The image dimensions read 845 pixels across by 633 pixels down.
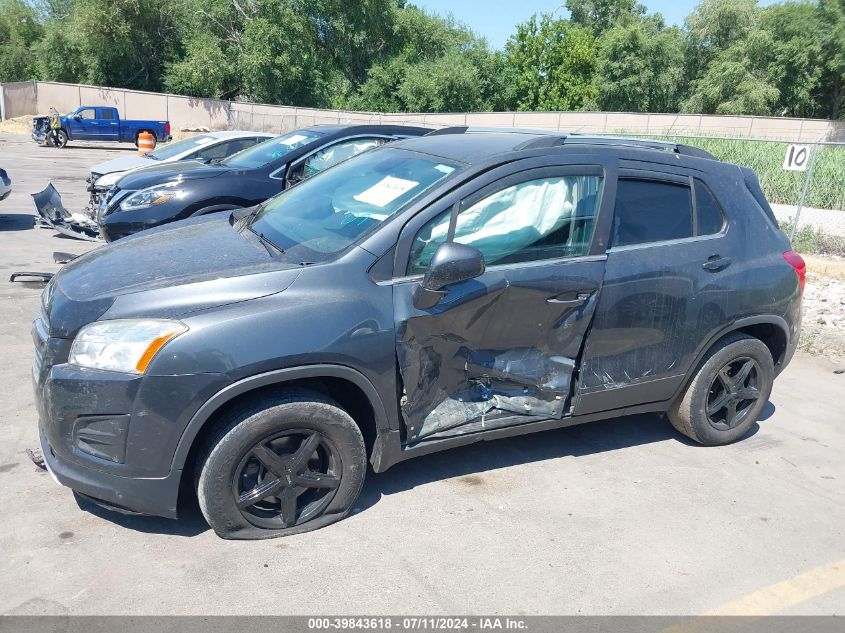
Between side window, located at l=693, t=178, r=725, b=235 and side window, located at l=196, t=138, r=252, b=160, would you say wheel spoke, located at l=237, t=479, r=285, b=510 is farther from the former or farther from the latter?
side window, located at l=196, t=138, r=252, b=160

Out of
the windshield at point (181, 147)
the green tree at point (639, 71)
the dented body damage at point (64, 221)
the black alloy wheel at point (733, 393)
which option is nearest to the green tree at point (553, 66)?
the green tree at point (639, 71)

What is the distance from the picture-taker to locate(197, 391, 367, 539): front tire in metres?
3.34

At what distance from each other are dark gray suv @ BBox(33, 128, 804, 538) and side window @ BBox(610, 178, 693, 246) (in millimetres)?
14

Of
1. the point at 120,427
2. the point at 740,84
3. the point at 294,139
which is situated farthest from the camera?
the point at 740,84

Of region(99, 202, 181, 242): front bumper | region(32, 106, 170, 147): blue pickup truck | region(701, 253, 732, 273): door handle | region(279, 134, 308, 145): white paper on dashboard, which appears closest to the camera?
region(701, 253, 732, 273): door handle

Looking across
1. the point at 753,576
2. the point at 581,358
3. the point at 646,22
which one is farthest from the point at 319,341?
the point at 646,22

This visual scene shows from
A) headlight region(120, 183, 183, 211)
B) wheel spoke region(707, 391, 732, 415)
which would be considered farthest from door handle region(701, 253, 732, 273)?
headlight region(120, 183, 183, 211)

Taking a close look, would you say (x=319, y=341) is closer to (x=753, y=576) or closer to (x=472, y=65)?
(x=753, y=576)

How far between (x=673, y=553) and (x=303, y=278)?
228 cm

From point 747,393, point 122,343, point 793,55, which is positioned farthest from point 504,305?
Answer: point 793,55

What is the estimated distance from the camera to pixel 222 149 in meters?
11.7

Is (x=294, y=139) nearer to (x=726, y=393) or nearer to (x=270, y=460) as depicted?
(x=726, y=393)

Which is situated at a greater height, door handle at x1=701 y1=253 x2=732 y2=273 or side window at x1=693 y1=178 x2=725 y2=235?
side window at x1=693 y1=178 x2=725 y2=235

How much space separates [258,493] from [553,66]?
49.2 m
